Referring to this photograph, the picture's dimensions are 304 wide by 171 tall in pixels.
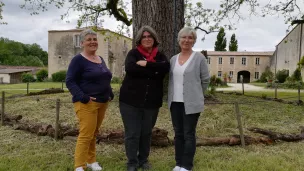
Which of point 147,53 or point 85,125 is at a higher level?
point 147,53

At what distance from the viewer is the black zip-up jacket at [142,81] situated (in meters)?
3.77

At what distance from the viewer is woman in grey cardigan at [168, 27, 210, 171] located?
12.5 feet

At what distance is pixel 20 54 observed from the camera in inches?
3152

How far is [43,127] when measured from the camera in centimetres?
618

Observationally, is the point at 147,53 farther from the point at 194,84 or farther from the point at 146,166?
the point at 146,166

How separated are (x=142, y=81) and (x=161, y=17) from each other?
3246 millimetres

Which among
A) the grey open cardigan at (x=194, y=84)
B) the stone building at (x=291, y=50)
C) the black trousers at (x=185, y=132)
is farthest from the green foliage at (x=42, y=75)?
the grey open cardigan at (x=194, y=84)

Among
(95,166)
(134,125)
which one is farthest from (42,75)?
(134,125)

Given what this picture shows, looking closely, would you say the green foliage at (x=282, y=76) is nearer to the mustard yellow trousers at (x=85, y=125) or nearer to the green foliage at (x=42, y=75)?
the green foliage at (x=42, y=75)

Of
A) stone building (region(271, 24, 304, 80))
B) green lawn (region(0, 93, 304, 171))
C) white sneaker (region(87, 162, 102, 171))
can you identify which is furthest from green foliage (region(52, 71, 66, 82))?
white sneaker (region(87, 162, 102, 171))

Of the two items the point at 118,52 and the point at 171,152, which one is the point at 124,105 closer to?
the point at 171,152

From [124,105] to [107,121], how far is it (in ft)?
10.6

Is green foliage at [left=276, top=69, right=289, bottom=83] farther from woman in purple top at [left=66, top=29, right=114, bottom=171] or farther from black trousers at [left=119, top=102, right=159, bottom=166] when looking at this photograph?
woman in purple top at [left=66, top=29, right=114, bottom=171]

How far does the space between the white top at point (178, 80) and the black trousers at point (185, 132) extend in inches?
3.4
